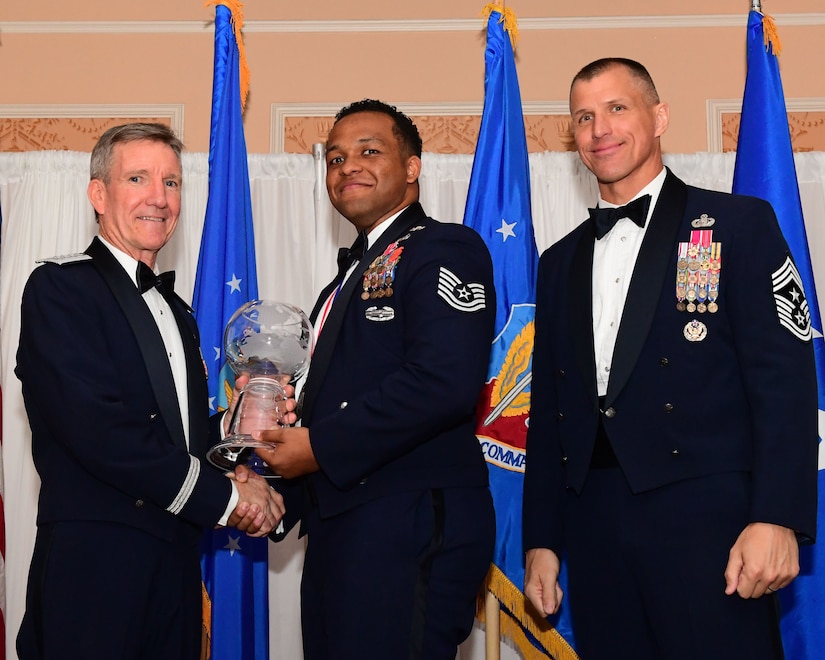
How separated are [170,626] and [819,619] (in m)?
2.05

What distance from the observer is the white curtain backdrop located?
409 centimetres

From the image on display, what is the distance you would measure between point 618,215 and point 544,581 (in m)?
0.98

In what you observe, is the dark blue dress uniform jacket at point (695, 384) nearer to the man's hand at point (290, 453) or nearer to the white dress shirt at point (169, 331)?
the man's hand at point (290, 453)

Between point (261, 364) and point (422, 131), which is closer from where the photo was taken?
point (261, 364)

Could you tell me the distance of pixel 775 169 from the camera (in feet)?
11.1

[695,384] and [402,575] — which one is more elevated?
[695,384]

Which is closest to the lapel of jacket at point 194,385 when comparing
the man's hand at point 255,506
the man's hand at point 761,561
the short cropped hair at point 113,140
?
the man's hand at point 255,506

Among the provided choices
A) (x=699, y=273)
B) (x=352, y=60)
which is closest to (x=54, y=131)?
(x=352, y=60)

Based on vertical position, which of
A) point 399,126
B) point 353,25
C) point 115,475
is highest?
point 353,25

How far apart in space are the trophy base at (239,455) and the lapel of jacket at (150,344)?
113 millimetres

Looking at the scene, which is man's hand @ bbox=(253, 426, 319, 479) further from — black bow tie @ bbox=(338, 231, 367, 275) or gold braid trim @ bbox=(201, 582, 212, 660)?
gold braid trim @ bbox=(201, 582, 212, 660)

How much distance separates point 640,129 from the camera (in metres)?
2.50

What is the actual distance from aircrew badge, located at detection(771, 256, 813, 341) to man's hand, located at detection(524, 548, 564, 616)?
84 centimetres

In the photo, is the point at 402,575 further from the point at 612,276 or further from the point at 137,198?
the point at 137,198
